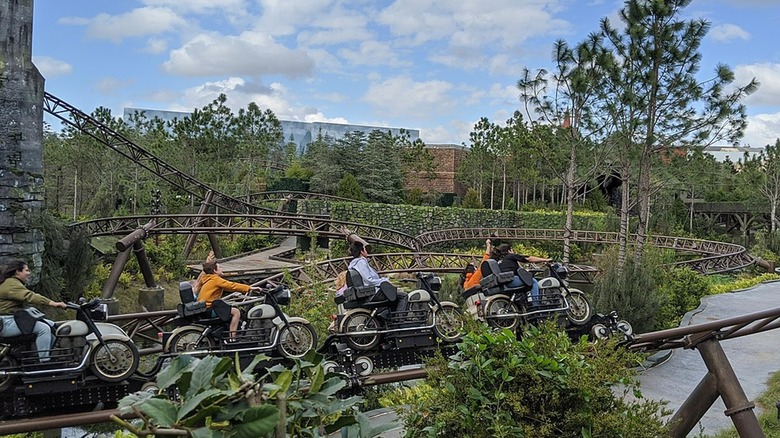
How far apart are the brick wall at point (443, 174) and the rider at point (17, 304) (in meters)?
32.2

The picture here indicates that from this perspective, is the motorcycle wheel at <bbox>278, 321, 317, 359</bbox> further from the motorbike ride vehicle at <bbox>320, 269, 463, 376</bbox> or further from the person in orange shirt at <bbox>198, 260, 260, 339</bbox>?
the person in orange shirt at <bbox>198, 260, 260, 339</bbox>

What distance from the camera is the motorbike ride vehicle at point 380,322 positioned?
5.35 m

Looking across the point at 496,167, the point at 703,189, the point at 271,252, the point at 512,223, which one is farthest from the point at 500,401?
the point at 703,189

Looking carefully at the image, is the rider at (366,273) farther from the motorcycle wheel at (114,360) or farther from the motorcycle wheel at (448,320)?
the motorcycle wheel at (114,360)

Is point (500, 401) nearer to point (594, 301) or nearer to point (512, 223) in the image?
point (594, 301)

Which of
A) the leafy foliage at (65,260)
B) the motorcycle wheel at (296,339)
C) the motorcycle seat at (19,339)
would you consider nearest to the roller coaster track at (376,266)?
the motorcycle wheel at (296,339)

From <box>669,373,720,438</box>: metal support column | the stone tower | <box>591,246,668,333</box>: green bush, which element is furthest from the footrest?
the stone tower

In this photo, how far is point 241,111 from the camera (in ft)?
90.7

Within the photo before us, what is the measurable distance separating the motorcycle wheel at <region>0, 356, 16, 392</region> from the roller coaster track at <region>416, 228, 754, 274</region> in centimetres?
1440

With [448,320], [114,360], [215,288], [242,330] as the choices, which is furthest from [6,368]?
[448,320]

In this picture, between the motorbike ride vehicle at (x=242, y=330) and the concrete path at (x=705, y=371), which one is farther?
the concrete path at (x=705, y=371)

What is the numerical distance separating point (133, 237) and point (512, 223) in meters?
21.3

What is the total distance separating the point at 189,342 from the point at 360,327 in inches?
58.5

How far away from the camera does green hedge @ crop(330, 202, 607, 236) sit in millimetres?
25328
